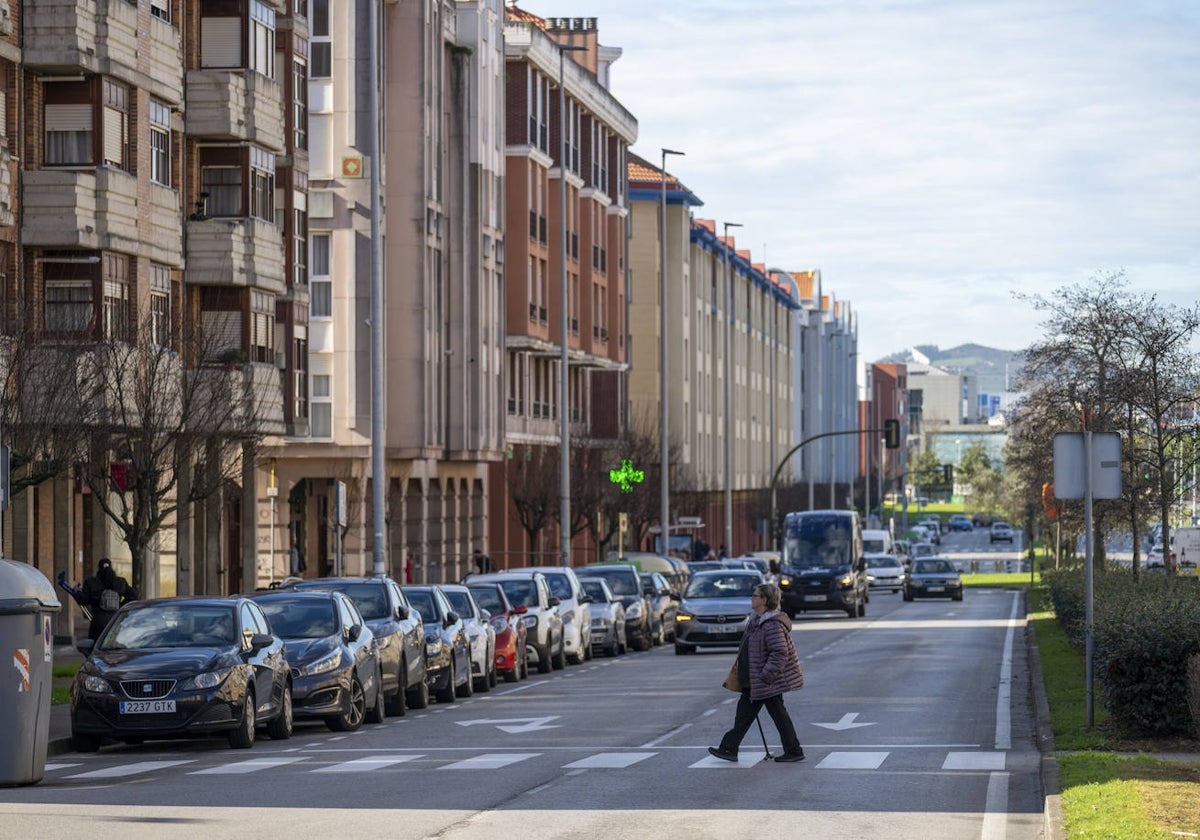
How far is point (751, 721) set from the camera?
19312mm

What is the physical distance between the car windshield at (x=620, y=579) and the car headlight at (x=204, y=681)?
25.2m

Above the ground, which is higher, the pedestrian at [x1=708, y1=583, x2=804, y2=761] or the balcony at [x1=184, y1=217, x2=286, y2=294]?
the balcony at [x1=184, y1=217, x2=286, y2=294]

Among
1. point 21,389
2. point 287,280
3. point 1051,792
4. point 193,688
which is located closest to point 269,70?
point 287,280

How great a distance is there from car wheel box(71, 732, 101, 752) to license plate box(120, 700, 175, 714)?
0.72 meters

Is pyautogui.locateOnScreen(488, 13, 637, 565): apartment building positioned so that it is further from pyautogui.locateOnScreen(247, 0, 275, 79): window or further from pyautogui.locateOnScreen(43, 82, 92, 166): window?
pyautogui.locateOnScreen(43, 82, 92, 166): window

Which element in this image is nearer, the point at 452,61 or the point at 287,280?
the point at 287,280

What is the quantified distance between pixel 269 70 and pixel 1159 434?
63.2 feet

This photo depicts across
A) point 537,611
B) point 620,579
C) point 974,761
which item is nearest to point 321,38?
point 620,579

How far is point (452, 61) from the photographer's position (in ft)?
201

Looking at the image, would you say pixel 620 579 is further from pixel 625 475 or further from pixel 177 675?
pixel 177 675

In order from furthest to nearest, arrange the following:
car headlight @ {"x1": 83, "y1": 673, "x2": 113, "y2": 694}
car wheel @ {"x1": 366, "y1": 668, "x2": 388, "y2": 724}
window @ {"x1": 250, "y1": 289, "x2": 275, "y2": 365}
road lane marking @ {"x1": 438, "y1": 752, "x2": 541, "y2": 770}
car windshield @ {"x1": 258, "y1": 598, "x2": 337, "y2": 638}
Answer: window @ {"x1": 250, "y1": 289, "x2": 275, "y2": 365} < car wheel @ {"x1": 366, "y1": 668, "x2": 388, "y2": 724} < car windshield @ {"x1": 258, "y1": 598, "x2": 337, "y2": 638} < car headlight @ {"x1": 83, "y1": 673, "x2": 113, "y2": 694} < road lane marking @ {"x1": 438, "y1": 752, "x2": 541, "y2": 770}

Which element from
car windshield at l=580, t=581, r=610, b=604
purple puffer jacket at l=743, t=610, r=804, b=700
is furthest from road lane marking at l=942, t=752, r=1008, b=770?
car windshield at l=580, t=581, r=610, b=604

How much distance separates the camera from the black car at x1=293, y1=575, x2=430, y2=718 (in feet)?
88.4

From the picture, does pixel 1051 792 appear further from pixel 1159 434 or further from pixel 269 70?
pixel 269 70
